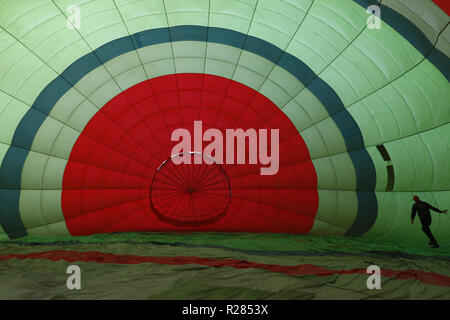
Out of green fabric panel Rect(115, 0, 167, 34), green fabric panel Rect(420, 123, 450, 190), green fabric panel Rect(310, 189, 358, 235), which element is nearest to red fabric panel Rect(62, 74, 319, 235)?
green fabric panel Rect(310, 189, 358, 235)

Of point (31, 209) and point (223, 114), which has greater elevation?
point (223, 114)

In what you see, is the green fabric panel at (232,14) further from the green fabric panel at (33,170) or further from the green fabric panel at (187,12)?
the green fabric panel at (33,170)

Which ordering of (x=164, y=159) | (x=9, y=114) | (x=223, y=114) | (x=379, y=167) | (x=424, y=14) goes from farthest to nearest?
(x=164, y=159)
(x=223, y=114)
(x=379, y=167)
(x=9, y=114)
(x=424, y=14)

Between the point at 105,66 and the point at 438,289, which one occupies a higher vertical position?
the point at 105,66

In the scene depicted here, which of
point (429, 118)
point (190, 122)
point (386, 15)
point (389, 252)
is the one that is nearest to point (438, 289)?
point (389, 252)

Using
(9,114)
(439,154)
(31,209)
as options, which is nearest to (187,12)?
(9,114)

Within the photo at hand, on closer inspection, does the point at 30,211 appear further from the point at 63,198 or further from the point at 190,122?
the point at 190,122

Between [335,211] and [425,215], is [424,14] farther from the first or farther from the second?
[335,211]

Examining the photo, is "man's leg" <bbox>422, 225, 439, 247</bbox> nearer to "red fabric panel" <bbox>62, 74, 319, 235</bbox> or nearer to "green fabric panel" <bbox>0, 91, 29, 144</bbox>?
"red fabric panel" <bbox>62, 74, 319, 235</bbox>

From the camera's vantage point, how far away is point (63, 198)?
5.01 meters

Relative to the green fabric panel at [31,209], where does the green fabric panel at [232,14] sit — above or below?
above

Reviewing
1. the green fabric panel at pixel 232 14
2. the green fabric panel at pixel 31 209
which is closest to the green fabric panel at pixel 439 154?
the green fabric panel at pixel 232 14

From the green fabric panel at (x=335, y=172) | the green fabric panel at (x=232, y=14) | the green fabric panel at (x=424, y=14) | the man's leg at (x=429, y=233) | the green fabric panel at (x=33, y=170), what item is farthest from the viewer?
the green fabric panel at (x=335, y=172)
